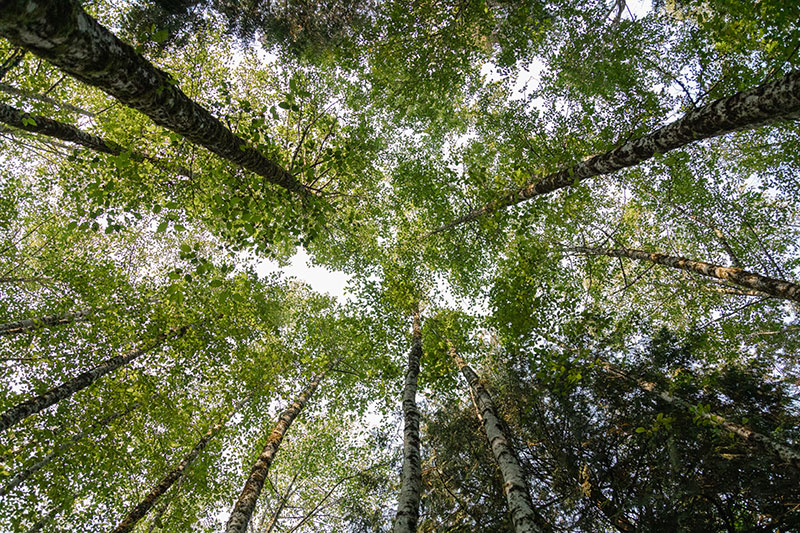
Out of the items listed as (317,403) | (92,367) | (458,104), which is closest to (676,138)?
(458,104)

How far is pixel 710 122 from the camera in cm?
442

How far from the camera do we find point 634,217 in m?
12.9

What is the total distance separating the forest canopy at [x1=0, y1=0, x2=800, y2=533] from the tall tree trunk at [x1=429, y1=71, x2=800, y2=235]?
4 centimetres

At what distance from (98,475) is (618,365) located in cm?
1300

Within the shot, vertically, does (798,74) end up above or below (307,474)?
above

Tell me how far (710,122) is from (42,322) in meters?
16.7

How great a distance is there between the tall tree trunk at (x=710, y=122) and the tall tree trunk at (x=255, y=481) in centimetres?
914

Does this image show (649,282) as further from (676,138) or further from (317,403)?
(317,403)

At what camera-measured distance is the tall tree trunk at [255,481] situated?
5980 mm

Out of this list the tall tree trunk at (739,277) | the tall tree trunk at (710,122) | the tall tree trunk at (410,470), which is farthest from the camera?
the tall tree trunk at (739,277)

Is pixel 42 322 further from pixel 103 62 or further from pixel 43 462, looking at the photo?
pixel 103 62

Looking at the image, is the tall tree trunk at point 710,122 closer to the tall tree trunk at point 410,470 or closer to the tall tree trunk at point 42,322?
the tall tree trunk at point 410,470

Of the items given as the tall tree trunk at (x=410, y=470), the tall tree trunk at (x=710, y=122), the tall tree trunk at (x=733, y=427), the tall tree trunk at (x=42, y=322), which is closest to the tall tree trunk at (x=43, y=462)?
the tall tree trunk at (x=42, y=322)

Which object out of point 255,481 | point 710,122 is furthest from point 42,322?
point 710,122
